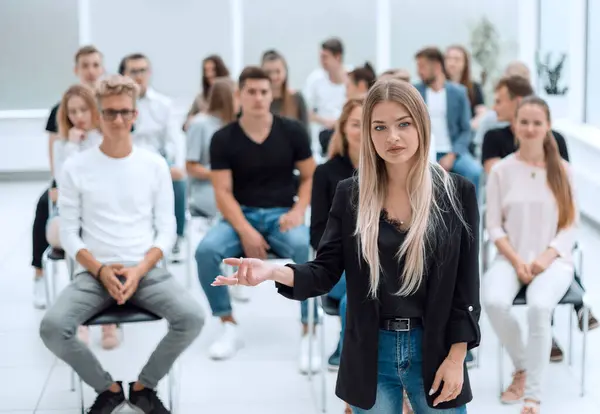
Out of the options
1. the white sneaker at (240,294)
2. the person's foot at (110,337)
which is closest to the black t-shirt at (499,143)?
the white sneaker at (240,294)

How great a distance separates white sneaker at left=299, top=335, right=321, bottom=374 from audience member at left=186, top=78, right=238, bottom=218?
4.41ft

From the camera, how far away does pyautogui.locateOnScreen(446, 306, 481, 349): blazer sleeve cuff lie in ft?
8.25

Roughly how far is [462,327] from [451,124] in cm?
405

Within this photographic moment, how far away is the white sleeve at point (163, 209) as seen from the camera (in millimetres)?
4316

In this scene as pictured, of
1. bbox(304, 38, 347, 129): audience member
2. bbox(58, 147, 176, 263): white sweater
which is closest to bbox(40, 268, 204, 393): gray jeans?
bbox(58, 147, 176, 263): white sweater

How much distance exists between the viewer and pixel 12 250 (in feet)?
23.1

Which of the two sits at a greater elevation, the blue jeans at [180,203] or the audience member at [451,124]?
the audience member at [451,124]

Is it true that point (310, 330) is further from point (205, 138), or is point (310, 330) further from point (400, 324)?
point (400, 324)

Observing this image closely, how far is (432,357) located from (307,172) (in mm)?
2677

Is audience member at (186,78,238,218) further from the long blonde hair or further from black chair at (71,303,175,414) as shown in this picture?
the long blonde hair

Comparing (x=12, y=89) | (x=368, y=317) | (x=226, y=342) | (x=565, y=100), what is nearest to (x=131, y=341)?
(x=226, y=342)

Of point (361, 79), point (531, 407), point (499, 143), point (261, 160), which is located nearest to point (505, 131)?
point (499, 143)

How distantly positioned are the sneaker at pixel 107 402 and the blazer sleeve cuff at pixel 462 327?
6.24 ft

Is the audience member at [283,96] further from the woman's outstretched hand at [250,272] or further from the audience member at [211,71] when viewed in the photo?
the woman's outstretched hand at [250,272]
